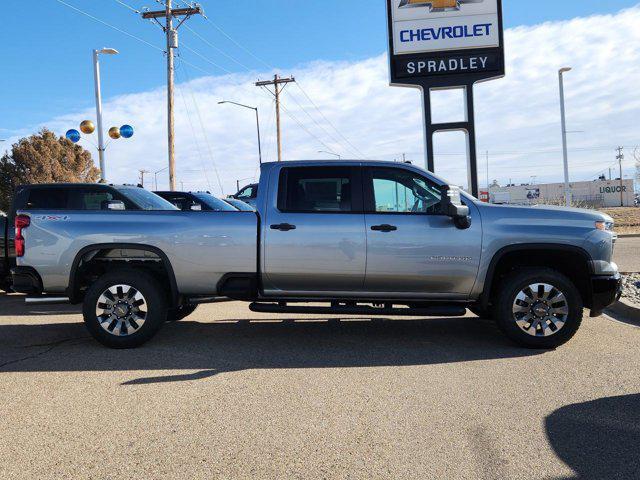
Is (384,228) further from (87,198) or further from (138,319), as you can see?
(87,198)

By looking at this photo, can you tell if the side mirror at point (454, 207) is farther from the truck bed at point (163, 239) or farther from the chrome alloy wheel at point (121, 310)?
the chrome alloy wheel at point (121, 310)

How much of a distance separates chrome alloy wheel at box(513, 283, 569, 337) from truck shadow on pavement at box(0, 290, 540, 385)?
30cm

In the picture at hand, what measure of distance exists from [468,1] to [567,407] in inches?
456

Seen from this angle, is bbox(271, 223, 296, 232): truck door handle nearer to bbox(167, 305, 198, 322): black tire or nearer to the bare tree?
bbox(167, 305, 198, 322): black tire

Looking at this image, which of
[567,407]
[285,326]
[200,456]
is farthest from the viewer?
[285,326]

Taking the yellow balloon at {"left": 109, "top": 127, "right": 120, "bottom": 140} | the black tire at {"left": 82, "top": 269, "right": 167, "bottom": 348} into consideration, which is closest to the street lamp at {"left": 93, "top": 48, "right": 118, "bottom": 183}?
the yellow balloon at {"left": 109, "top": 127, "right": 120, "bottom": 140}

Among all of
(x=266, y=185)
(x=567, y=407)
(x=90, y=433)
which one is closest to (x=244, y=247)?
(x=266, y=185)

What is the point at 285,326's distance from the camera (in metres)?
7.30

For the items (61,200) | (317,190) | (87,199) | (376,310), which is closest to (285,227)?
(317,190)

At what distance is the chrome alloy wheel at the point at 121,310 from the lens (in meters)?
6.05

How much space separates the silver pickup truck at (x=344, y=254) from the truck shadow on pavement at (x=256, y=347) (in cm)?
40

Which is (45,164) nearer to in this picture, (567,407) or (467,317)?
(467,317)

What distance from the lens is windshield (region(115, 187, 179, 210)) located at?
8.23 metres

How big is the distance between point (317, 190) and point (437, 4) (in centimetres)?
924
